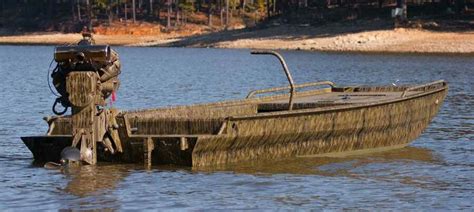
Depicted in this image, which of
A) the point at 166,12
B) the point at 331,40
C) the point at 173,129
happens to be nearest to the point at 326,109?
the point at 173,129

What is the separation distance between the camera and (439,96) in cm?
2738

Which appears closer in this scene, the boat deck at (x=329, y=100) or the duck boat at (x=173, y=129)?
the duck boat at (x=173, y=129)

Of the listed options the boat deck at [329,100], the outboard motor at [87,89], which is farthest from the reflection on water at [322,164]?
the outboard motor at [87,89]

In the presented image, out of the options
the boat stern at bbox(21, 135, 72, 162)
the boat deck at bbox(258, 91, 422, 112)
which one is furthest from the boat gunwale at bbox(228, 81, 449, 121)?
the boat stern at bbox(21, 135, 72, 162)

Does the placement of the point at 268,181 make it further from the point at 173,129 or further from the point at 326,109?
the point at 326,109

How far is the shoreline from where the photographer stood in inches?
3196

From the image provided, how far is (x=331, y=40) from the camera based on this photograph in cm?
9031

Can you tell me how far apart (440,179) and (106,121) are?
5998mm

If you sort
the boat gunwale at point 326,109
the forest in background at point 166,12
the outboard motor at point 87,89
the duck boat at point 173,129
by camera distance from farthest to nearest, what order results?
the forest in background at point 166,12, the boat gunwale at point 326,109, the duck boat at point 173,129, the outboard motor at point 87,89

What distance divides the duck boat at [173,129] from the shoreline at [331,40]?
56930mm

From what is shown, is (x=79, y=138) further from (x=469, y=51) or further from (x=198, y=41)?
(x=198, y=41)

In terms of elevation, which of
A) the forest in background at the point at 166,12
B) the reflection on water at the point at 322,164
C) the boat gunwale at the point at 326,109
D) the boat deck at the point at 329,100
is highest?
the boat gunwale at the point at 326,109

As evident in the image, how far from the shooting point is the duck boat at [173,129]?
19.6m

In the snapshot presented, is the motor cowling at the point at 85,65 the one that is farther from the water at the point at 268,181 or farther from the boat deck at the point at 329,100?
the boat deck at the point at 329,100
